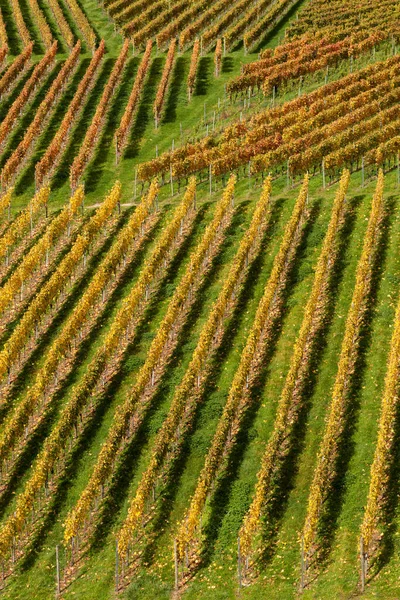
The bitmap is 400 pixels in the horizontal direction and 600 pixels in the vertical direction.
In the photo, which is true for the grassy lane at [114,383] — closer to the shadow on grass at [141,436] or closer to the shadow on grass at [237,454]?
the shadow on grass at [141,436]

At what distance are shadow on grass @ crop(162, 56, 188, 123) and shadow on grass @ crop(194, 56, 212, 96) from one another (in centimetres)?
154

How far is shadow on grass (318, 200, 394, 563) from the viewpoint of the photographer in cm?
3434

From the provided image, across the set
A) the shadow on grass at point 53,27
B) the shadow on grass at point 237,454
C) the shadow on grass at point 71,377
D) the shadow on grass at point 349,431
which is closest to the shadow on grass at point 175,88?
the shadow on grass at point 53,27

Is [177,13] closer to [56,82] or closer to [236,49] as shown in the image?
[236,49]

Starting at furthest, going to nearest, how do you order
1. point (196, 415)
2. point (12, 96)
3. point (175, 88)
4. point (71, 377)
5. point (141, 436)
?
point (12, 96), point (175, 88), point (71, 377), point (196, 415), point (141, 436)

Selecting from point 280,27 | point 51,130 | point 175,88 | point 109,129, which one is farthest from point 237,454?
point 280,27

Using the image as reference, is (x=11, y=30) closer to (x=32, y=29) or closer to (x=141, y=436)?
(x=32, y=29)

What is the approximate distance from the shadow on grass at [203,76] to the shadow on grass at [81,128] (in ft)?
29.7

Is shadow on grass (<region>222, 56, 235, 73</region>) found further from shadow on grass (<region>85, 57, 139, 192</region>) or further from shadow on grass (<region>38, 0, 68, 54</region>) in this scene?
shadow on grass (<region>38, 0, 68, 54</region>)

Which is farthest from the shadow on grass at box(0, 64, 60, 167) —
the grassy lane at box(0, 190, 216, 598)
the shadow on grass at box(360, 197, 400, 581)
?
the shadow on grass at box(360, 197, 400, 581)

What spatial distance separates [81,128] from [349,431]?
4553cm

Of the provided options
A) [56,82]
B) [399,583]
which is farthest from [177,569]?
[56,82]

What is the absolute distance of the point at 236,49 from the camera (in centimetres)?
9106

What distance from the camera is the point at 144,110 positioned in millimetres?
78312
